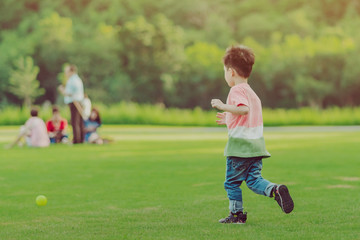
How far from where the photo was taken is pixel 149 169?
10719 mm

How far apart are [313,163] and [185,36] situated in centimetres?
6006

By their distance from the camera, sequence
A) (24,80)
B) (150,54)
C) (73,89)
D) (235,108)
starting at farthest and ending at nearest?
(150,54)
(24,80)
(73,89)
(235,108)

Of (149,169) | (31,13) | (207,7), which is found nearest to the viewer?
(149,169)

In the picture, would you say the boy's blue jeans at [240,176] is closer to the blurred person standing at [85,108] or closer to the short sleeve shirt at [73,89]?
the short sleeve shirt at [73,89]

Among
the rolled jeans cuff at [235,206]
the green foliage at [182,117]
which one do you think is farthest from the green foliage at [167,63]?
the rolled jeans cuff at [235,206]

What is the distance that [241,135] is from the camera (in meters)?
5.56

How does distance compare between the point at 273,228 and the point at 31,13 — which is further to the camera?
the point at 31,13

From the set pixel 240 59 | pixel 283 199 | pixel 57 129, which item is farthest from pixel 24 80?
pixel 283 199

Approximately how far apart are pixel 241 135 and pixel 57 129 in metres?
14.0

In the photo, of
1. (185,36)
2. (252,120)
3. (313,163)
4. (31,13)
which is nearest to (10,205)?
(252,120)

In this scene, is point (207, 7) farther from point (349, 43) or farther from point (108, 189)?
point (108, 189)

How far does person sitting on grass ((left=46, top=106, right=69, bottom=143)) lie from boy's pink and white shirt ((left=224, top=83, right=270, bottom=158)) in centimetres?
1357

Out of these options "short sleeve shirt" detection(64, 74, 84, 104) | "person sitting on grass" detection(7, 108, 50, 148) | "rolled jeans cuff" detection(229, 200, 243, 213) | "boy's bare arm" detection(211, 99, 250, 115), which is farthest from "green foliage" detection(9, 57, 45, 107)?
"boy's bare arm" detection(211, 99, 250, 115)

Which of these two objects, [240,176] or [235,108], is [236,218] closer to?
[240,176]
